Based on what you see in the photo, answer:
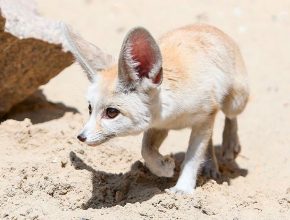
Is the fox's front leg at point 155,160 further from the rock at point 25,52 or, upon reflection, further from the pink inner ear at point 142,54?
the rock at point 25,52

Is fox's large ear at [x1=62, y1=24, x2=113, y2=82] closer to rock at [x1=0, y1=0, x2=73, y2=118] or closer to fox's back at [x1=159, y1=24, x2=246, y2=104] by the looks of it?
fox's back at [x1=159, y1=24, x2=246, y2=104]

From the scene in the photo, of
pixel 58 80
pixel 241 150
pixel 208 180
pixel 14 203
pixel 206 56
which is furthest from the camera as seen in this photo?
pixel 58 80

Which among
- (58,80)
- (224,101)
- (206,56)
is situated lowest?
(58,80)

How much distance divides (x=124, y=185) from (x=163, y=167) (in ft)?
1.22

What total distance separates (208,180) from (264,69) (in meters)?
2.80

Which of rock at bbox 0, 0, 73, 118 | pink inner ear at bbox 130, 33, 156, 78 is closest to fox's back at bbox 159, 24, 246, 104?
pink inner ear at bbox 130, 33, 156, 78

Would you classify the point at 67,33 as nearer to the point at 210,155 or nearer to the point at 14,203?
the point at 14,203

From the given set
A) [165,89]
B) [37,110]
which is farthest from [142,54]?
[37,110]

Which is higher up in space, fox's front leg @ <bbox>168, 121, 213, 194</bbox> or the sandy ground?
fox's front leg @ <bbox>168, 121, 213, 194</bbox>

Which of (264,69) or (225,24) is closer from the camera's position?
(264,69)

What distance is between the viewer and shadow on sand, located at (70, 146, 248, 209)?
5.78m

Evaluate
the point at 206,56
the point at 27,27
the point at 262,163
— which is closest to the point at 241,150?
the point at 262,163

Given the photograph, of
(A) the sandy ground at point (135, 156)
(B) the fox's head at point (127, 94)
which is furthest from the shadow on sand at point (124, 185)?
(B) the fox's head at point (127, 94)

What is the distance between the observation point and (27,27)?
6.84 metres
